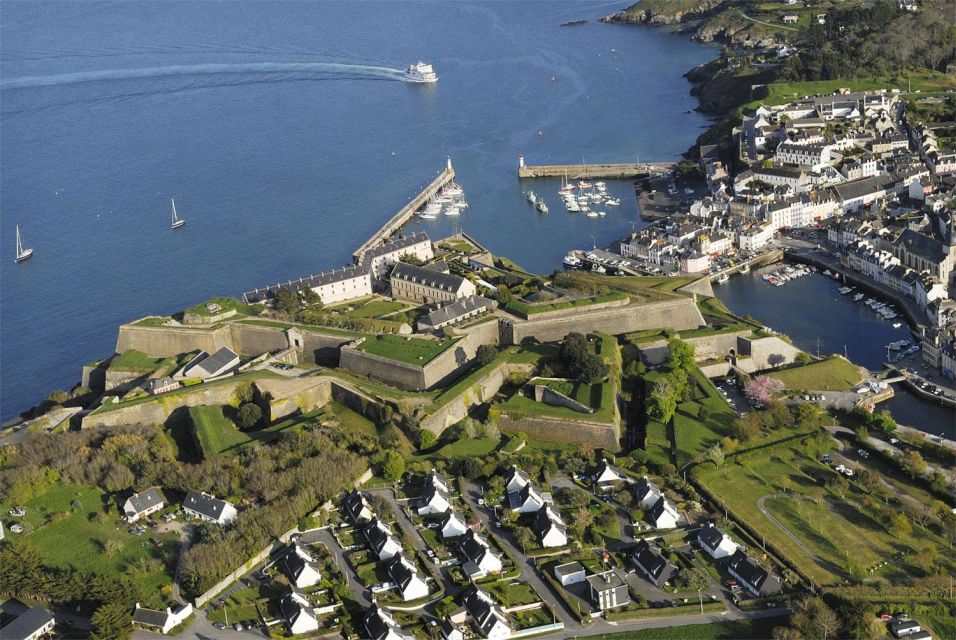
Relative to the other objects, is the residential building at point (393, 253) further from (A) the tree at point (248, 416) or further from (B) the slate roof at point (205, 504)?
(B) the slate roof at point (205, 504)

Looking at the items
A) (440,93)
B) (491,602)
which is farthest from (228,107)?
(491,602)

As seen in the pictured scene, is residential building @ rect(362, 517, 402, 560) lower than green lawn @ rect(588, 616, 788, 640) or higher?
higher

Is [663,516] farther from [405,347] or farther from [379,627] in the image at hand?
[405,347]

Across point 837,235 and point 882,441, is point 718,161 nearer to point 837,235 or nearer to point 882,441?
point 837,235

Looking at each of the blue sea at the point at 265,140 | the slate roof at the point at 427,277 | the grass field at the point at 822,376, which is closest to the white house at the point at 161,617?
the slate roof at the point at 427,277

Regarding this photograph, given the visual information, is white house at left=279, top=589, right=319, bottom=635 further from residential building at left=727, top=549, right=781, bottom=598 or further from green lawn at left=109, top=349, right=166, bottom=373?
green lawn at left=109, top=349, right=166, bottom=373

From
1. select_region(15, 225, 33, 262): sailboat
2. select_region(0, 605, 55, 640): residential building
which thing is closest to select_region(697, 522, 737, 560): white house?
select_region(0, 605, 55, 640): residential building

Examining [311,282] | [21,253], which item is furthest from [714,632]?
[21,253]

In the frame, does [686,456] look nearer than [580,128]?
Yes
